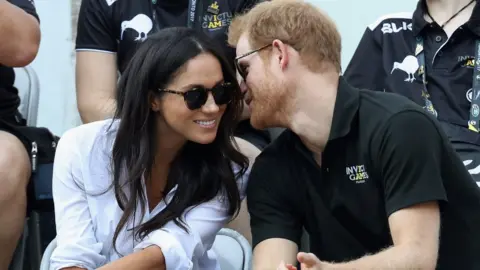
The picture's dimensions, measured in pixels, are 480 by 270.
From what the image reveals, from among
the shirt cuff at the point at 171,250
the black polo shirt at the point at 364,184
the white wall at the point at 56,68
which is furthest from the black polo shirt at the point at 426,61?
the white wall at the point at 56,68

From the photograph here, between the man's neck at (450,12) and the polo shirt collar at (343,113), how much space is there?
0.98 metres

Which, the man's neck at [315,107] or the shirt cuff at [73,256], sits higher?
the man's neck at [315,107]

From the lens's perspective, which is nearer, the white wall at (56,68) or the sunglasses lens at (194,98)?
the sunglasses lens at (194,98)

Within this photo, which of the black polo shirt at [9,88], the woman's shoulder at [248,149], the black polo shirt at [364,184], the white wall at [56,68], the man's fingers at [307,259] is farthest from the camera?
the white wall at [56,68]

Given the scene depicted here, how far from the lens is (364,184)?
2148 millimetres

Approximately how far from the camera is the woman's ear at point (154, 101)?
2.37m

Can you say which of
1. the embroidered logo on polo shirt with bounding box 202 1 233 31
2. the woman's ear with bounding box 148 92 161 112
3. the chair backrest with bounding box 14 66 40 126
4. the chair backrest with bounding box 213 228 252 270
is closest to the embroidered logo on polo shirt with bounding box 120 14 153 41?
the embroidered logo on polo shirt with bounding box 202 1 233 31

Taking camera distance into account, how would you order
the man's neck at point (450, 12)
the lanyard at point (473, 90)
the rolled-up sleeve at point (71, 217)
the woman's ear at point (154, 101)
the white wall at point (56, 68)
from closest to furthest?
the rolled-up sleeve at point (71, 217)
the woman's ear at point (154, 101)
the lanyard at point (473, 90)
the man's neck at point (450, 12)
the white wall at point (56, 68)

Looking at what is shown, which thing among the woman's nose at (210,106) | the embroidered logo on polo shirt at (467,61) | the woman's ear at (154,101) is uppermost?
the embroidered logo on polo shirt at (467,61)

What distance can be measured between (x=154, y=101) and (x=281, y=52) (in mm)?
419

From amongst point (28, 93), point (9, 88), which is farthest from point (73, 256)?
point (28, 93)

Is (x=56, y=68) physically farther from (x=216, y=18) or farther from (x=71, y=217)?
(x=71, y=217)

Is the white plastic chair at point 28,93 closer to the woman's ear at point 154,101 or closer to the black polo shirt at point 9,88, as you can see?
the black polo shirt at point 9,88

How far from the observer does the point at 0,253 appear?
8.37ft
